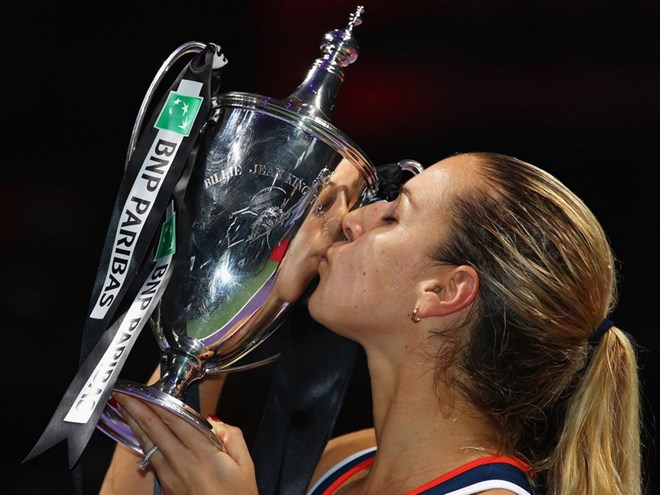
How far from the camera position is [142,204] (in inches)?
46.4

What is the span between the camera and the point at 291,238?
4.01ft

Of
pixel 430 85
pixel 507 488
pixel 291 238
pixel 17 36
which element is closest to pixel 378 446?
pixel 507 488

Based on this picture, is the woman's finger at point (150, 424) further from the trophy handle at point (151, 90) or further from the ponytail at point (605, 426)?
the ponytail at point (605, 426)

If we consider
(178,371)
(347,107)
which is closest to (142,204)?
(178,371)

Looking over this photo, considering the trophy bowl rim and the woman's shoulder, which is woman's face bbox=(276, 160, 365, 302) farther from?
the woman's shoulder

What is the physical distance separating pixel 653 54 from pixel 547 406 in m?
1.11

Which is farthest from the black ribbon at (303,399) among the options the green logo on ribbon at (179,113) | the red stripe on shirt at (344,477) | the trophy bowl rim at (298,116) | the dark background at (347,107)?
the dark background at (347,107)

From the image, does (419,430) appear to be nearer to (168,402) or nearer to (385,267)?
(385,267)

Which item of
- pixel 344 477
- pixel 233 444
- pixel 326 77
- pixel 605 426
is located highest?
pixel 326 77

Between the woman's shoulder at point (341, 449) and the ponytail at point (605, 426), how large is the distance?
0.31 metres

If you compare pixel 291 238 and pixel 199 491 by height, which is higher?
pixel 291 238

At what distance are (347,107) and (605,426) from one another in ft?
4.22

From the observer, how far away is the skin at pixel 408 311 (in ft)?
4.09

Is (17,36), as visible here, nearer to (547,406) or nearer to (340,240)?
(340,240)
